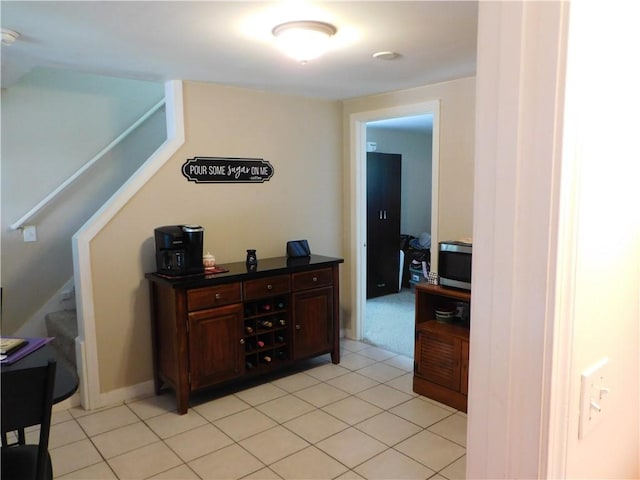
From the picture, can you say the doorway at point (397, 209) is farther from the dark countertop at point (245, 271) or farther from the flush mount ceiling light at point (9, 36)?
the flush mount ceiling light at point (9, 36)

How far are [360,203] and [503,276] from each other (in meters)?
3.67

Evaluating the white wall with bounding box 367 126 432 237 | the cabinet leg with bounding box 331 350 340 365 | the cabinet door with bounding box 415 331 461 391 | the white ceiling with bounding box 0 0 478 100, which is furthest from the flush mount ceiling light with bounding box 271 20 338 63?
the white wall with bounding box 367 126 432 237

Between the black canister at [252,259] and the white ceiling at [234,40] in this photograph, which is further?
the black canister at [252,259]

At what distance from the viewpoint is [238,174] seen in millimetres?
3773

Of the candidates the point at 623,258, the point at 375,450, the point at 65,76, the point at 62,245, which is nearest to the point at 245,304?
the point at 375,450

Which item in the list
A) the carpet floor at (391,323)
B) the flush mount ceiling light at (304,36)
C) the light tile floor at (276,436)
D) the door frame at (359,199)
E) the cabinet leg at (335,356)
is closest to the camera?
the flush mount ceiling light at (304,36)

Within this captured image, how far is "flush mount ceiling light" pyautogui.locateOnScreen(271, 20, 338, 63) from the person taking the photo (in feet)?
7.15

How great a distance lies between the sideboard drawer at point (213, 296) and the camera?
10.1ft

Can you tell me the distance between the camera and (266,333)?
11.8ft

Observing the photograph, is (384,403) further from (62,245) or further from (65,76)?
(65,76)

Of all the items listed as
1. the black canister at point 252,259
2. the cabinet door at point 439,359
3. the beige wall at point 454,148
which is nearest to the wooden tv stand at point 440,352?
the cabinet door at point 439,359

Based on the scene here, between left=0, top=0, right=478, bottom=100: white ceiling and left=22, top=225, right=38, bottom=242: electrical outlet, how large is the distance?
1.11 metres

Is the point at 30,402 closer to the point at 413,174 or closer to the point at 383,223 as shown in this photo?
the point at 383,223

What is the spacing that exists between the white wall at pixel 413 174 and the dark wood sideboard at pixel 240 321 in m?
3.16
